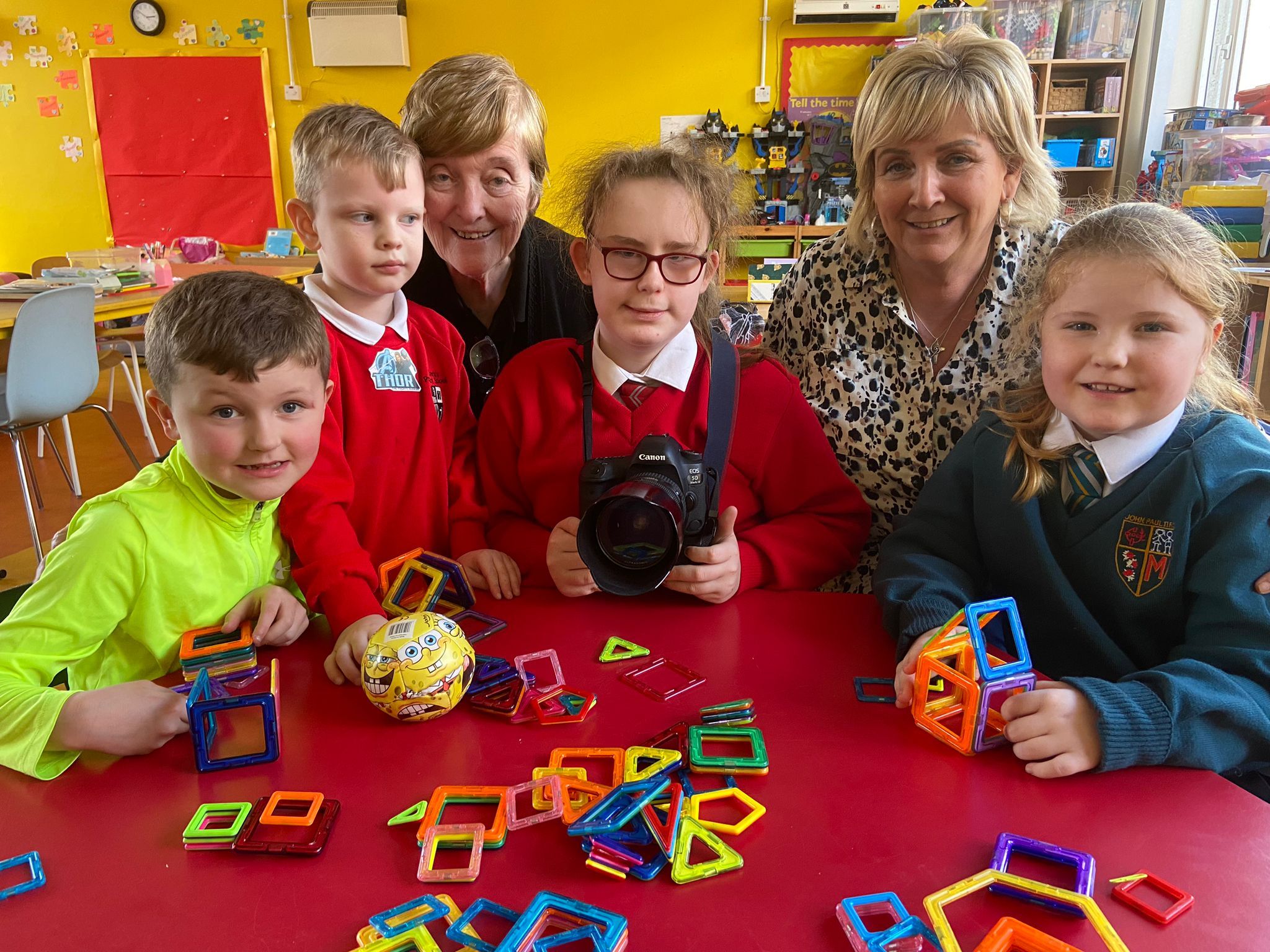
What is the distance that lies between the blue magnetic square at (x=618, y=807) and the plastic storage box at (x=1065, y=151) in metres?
6.10

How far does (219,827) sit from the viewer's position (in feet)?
2.86

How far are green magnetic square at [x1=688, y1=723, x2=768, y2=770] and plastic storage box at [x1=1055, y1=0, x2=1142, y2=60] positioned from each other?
6.17m

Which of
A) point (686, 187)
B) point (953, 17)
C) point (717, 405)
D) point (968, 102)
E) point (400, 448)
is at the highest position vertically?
point (953, 17)

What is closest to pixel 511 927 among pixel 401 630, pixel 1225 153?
pixel 401 630

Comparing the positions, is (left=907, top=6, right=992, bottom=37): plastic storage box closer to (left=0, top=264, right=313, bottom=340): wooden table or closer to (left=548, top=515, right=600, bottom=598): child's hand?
(left=0, top=264, right=313, bottom=340): wooden table

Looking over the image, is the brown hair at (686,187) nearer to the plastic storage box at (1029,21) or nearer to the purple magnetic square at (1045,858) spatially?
the purple magnetic square at (1045,858)

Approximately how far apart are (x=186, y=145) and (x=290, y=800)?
283 inches

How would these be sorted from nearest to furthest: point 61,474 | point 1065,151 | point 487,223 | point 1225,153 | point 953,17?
1. point 487,223
2. point 1225,153
3. point 61,474
4. point 953,17
5. point 1065,151

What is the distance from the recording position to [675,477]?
49.1 inches

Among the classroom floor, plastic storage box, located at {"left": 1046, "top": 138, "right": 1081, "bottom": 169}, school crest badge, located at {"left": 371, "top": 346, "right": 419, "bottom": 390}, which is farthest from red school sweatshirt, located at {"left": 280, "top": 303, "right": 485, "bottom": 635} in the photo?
plastic storage box, located at {"left": 1046, "top": 138, "right": 1081, "bottom": 169}

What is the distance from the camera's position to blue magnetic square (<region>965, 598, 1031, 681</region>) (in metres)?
0.98

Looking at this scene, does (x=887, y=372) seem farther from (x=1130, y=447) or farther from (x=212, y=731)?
(x=212, y=731)

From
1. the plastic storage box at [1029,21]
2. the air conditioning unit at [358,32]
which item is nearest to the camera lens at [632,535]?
the plastic storage box at [1029,21]

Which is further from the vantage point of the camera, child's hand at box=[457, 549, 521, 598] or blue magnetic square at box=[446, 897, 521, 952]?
child's hand at box=[457, 549, 521, 598]
